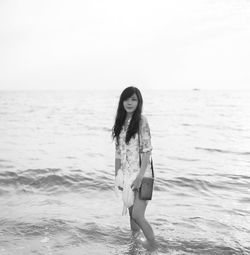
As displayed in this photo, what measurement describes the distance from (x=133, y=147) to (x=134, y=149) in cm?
3

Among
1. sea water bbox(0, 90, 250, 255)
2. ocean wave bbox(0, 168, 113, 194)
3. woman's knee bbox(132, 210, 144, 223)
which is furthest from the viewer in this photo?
ocean wave bbox(0, 168, 113, 194)

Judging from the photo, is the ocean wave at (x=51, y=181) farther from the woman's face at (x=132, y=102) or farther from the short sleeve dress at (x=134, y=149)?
the woman's face at (x=132, y=102)

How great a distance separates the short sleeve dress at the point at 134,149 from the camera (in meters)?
4.71

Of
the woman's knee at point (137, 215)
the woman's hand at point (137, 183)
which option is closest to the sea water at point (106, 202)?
the woman's knee at point (137, 215)

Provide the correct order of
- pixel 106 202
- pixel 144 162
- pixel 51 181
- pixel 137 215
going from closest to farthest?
pixel 144 162 < pixel 137 215 < pixel 106 202 < pixel 51 181

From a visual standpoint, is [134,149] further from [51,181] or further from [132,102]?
[51,181]

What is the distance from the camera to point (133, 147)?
484 cm

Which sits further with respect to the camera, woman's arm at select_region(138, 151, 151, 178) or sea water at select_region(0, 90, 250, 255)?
sea water at select_region(0, 90, 250, 255)

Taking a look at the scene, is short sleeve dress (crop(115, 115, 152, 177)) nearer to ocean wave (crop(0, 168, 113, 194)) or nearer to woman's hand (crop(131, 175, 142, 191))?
woman's hand (crop(131, 175, 142, 191))

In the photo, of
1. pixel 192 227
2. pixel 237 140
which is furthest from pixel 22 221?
pixel 237 140

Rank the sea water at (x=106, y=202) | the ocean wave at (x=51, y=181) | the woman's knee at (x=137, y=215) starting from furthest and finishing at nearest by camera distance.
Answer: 1. the ocean wave at (x=51, y=181)
2. the sea water at (x=106, y=202)
3. the woman's knee at (x=137, y=215)

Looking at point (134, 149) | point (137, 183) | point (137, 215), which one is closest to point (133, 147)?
point (134, 149)

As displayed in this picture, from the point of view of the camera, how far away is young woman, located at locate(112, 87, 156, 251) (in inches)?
186

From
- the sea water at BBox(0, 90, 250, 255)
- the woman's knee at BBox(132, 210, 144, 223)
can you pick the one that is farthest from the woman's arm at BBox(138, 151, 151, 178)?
the sea water at BBox(0, 90, 250, 255)
